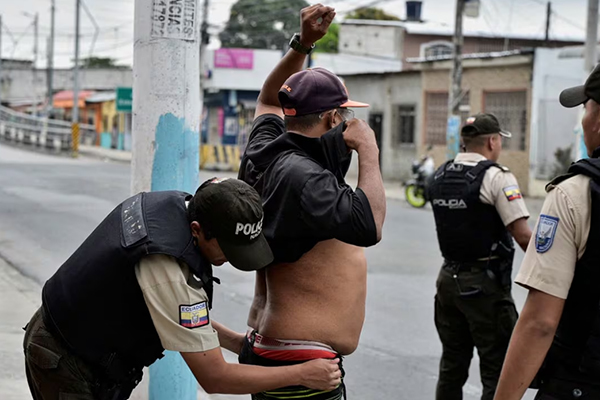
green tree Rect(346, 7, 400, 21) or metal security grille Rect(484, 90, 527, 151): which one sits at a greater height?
green tree Rect(346, 7, 400, 21)

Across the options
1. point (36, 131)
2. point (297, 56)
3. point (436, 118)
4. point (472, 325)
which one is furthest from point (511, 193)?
point (36, 131)

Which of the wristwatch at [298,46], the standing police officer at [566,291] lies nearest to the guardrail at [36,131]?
the wristwatch at [298,46]

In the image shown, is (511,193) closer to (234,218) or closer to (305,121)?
(305,121)

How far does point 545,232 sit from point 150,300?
4.08ft

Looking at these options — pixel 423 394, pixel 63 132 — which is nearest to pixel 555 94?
pixel 423 394

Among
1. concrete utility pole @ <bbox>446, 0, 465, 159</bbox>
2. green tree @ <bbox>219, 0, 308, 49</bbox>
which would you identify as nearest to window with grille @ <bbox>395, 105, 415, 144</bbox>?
concrete utility pole @ <bbox>446, 0, 465, 159</bbox>

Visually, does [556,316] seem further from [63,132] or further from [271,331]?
[63,132]

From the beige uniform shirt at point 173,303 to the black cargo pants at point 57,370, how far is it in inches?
14.9

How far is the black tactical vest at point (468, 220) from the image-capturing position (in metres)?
4.68

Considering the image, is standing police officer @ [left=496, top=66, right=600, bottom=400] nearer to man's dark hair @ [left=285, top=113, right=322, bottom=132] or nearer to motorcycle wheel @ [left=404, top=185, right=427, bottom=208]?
man's dark hair @ [left=285, top=113, right=322, bottom=132]

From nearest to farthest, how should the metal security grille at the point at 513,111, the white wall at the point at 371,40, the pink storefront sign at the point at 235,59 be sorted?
the metal security grille at the point at 513,111
the pink storefront sign at the point at 235,59
the white wall at the point at 371,40

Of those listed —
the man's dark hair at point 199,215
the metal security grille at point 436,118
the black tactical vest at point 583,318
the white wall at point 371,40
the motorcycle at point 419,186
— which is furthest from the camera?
the white wall at point 371,40

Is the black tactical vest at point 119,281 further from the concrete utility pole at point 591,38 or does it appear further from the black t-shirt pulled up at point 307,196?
the concrete utility pole at point 591,38

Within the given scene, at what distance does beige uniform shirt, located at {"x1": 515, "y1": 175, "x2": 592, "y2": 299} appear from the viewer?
8.07 ft
